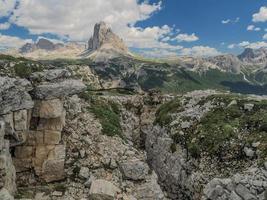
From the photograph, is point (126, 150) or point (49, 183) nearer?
point (49, 183)

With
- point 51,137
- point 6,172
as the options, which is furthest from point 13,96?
point 51,137

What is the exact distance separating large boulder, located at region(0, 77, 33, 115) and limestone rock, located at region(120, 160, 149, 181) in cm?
965

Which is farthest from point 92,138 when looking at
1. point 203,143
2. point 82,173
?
point 203,143

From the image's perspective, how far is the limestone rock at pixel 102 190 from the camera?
87.6 ft

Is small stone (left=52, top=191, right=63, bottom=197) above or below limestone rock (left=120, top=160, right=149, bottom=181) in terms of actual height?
below

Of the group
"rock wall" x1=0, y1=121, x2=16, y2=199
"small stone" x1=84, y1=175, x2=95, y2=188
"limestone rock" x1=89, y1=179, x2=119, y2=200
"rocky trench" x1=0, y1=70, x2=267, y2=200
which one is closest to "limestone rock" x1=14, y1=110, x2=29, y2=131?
"rocky trench" x1=0, y1=70, x2=267, y2=200

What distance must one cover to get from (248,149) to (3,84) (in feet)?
68.0

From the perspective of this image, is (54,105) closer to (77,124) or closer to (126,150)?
(77,124)

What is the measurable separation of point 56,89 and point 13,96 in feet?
16.3

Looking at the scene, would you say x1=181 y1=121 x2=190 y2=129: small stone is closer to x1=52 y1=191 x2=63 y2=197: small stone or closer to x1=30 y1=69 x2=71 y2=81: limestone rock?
x1=30 y1=69 x2=71 y2=81: limestone rock

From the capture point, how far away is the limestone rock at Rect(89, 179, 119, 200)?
26.7 metres

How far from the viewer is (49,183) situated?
29938mm

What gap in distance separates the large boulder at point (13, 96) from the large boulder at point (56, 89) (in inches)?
60.9

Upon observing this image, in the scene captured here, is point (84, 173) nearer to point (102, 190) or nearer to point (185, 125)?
point (102, 190)
